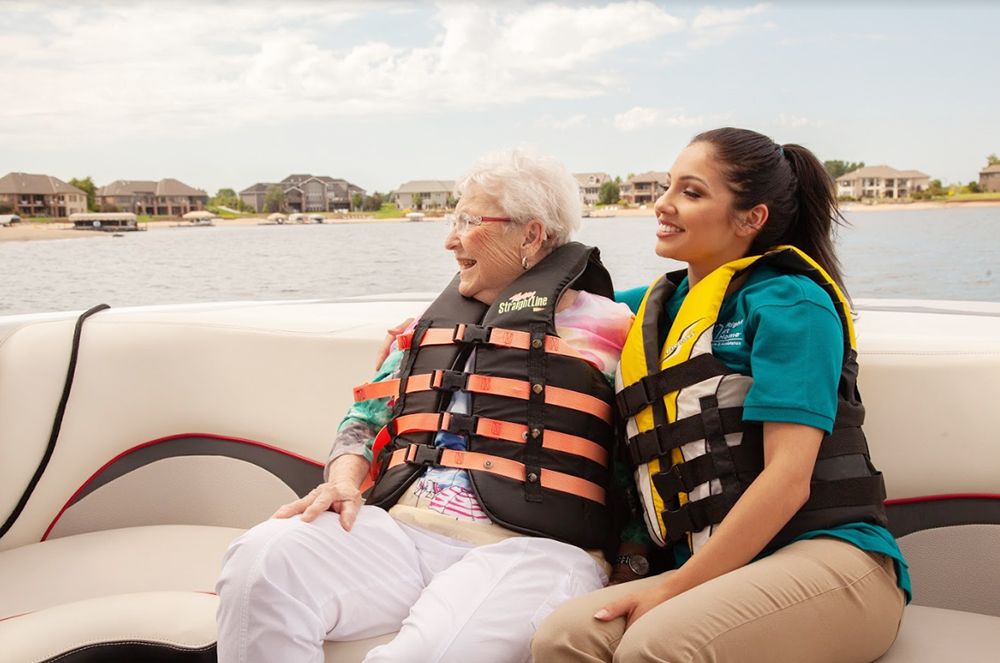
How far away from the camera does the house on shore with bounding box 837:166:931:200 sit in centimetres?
398

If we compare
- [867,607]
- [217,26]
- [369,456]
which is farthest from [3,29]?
[867,607]

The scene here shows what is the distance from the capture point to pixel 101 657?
59.6 inches

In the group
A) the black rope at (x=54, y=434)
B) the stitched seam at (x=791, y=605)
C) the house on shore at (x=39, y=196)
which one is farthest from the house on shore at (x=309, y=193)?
the stitched seam at (x=791, y=605)

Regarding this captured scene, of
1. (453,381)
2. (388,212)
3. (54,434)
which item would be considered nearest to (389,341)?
(453,381)

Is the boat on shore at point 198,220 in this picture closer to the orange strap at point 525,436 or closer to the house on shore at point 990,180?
the orange strap at point 525,436

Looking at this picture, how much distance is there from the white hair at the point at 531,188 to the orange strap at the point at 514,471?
1.72 ft

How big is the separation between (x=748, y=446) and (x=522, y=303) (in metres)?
0.55

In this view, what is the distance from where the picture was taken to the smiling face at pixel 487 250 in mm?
1846

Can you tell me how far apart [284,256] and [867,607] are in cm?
332

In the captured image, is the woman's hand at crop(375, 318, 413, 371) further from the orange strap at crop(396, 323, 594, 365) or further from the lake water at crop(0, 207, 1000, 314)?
the lake water at crop(0, 207, 1000, 314)

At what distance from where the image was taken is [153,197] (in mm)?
4523

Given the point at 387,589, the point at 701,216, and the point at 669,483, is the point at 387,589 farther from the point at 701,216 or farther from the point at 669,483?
the point at 701,216

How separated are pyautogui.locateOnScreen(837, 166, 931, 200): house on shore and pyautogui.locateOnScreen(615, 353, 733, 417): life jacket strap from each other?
102 inches

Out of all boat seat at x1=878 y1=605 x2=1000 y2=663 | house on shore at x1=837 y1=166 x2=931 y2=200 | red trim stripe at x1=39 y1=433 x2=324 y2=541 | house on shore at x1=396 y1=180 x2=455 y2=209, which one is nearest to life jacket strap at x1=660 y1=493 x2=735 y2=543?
boat seat at x1=878 y1=605 x2=1000 y2=663
